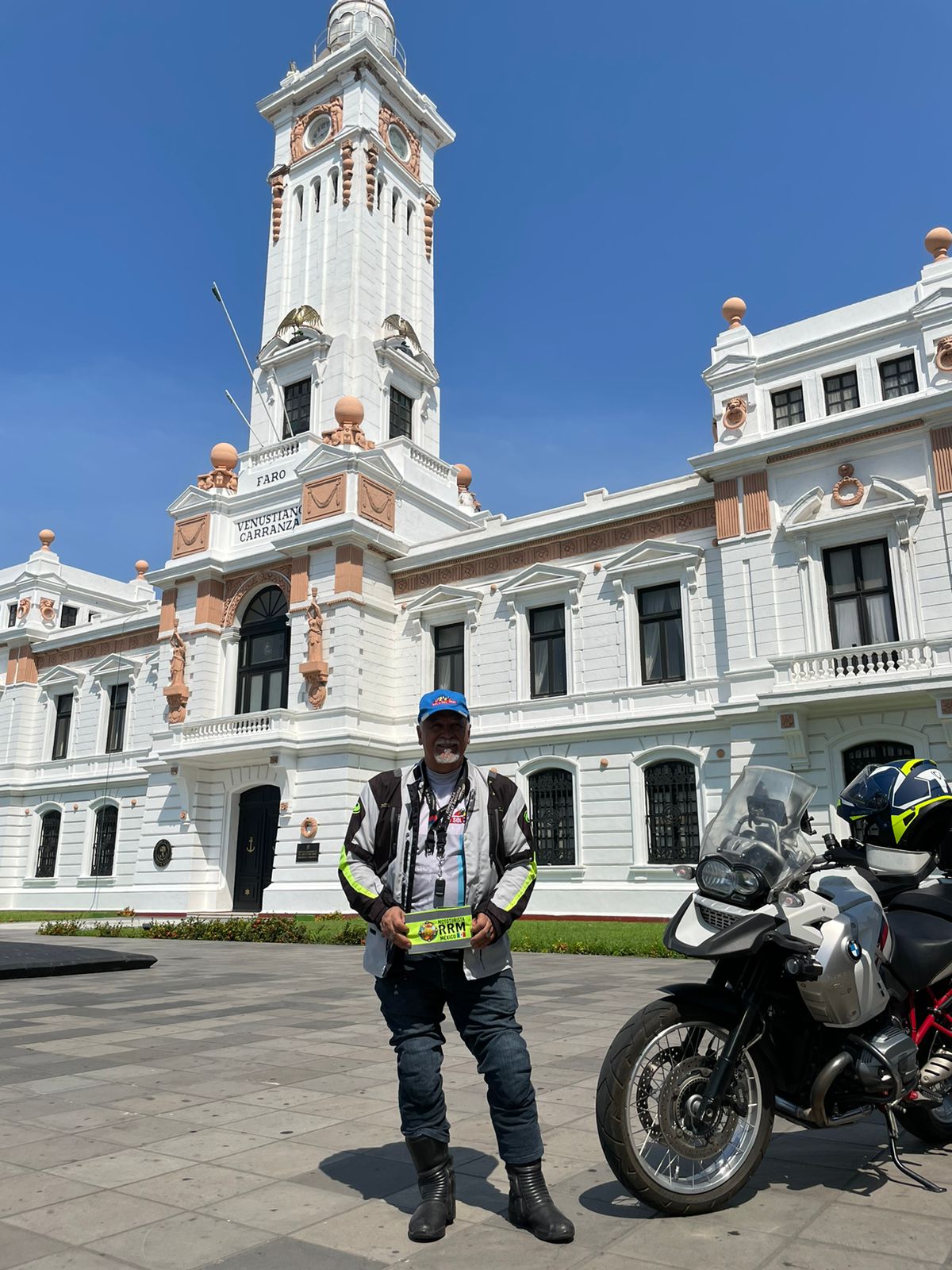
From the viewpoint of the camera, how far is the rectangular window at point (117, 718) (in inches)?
1268

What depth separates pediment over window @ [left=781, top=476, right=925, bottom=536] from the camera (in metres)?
18.5

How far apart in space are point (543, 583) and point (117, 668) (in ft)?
54.8

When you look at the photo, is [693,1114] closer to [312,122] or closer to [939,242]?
[939,242]

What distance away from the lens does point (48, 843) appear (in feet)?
108

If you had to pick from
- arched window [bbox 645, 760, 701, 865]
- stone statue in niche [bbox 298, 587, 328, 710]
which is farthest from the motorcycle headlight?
stone statue in niche [bbox 298, 587, 328, 710]

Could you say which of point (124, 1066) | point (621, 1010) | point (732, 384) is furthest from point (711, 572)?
point (124, 1066)

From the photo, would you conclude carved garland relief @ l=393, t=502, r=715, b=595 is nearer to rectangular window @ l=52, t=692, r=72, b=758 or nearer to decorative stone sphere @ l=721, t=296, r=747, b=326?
decorative stone sphere @ l=721, t=296, r=747, b=326

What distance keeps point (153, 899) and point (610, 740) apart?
13.6m

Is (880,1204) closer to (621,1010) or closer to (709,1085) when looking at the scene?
(709,1085)

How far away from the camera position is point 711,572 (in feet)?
69.3

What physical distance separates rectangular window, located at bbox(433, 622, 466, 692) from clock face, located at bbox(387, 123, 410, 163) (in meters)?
19.2

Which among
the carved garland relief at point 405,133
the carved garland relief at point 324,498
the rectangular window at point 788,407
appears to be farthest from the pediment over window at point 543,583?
the carved garland relief at point 405,133

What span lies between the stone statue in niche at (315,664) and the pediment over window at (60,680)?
12.9 metres

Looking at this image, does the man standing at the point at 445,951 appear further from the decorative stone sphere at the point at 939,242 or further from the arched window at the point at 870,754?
the decorative stone sphere at the point at 939,242
